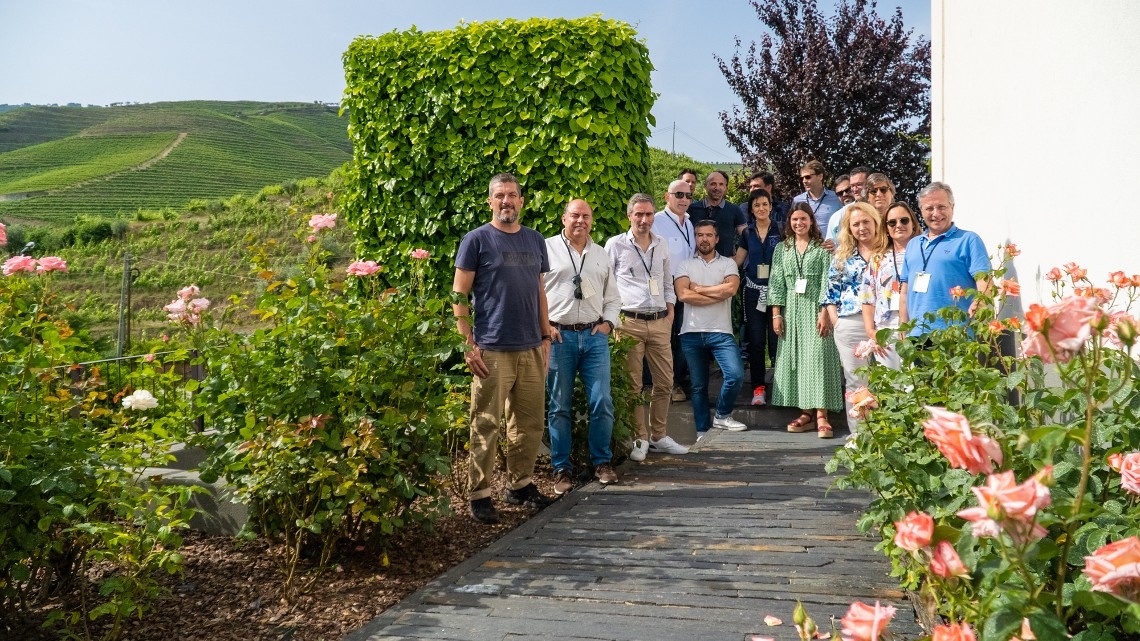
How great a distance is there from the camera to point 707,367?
24.7 feet

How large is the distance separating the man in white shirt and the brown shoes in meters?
0.71

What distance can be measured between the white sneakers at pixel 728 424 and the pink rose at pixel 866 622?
6200 mm

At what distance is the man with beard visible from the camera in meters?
5.13

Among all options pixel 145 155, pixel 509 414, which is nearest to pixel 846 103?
pixel 509 414

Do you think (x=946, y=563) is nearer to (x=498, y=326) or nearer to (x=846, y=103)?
(x=498, y=326)

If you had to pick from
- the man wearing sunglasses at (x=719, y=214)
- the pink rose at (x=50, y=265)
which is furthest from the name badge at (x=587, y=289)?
the pink rose at (x=50, y=265)

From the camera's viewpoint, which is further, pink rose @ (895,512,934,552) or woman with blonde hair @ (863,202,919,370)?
woman with blonde hair @ (863,202,919,370)

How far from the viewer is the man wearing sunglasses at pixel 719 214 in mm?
8008

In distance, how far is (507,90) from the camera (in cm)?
780

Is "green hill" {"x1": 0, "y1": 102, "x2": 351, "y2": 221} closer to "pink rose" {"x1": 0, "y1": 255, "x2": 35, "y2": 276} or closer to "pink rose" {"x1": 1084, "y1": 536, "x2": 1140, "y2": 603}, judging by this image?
"pink rose" {"x1": 0, "y1": 255, "x2": 35, "y2": 276}

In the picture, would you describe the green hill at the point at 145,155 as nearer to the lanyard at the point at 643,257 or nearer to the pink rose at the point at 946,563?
the lanyard at the point at 643,257

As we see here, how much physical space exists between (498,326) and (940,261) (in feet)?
8.75

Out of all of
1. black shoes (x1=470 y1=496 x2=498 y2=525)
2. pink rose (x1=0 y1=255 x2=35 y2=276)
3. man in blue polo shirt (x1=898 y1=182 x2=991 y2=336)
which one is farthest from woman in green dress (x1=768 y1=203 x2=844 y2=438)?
pink rose (x1=0 y1=255 x2=35 y2=276)

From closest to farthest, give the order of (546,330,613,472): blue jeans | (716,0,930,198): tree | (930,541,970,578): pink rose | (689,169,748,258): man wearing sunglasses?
(930,541,970,578): pink rose, (546,330,613,472): blue jeans, (689,169,748,258): man wearing sunglasses, (716,0,930,198): tree
